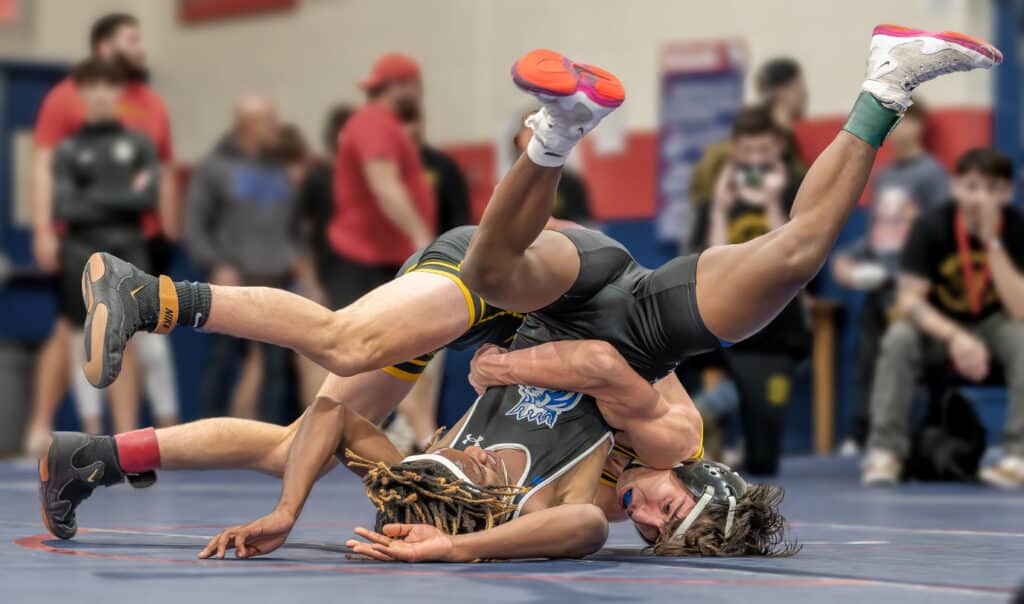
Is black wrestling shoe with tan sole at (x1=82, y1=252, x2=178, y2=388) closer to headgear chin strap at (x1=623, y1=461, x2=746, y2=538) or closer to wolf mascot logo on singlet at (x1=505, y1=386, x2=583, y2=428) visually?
wolf mascot logo on singlet at (x1=505, y1=386, x2=583, y2=428)

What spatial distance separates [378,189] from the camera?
7.68m

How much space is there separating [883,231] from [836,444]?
134 cm

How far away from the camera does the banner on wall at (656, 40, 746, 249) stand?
9.74m

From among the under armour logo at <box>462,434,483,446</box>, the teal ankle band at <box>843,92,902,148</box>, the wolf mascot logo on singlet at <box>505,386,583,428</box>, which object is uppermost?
the teal ankle band at <box>843,92,902,148</box>

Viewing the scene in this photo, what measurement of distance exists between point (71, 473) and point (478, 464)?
3.18ft

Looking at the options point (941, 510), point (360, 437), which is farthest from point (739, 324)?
point (941, 510)

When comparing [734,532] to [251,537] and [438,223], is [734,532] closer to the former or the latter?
[251,537]

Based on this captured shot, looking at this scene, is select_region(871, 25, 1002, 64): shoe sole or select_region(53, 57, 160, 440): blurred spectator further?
select_region(53, 57, 160, 440): blurred spectator

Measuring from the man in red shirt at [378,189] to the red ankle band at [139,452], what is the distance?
3.46 metres

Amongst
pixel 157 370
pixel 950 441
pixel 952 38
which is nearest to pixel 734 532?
pixel 952 38

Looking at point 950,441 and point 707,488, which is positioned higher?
point 707,488

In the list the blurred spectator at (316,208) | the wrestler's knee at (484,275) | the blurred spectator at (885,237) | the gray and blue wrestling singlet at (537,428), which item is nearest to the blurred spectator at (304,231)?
the blurred spectator at (316,208)

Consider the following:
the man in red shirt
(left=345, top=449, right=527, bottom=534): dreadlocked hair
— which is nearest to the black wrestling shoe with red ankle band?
(left=345, top=449, right=527, bottom=534): dreadlocked hair

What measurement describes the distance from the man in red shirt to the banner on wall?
224cm
